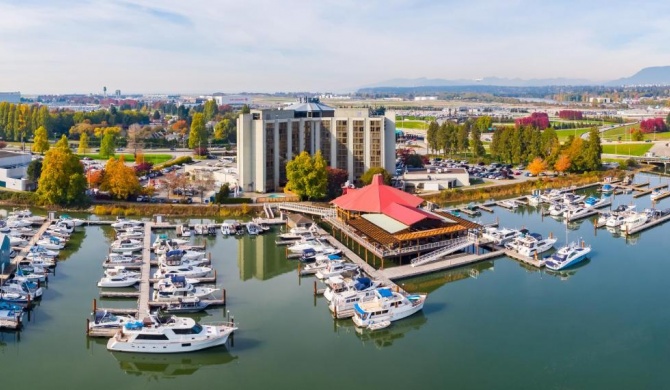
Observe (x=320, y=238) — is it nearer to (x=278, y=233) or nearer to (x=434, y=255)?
(x=278, y=233)

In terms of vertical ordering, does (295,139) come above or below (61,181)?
above

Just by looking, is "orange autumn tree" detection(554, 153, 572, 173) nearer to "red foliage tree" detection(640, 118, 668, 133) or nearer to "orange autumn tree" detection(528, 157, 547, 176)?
"orange autumn tree" detection(528, 157, 547, 176)

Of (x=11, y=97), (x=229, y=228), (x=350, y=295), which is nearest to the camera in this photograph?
(x=350, y=295)

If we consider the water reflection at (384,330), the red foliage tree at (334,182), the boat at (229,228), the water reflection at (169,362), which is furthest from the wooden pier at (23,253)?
the red foliage tree at (334,182)

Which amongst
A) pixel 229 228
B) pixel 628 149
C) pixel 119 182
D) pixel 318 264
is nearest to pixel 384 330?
pixel 318 264

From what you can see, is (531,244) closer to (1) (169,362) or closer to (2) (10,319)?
(1) (169,362)
